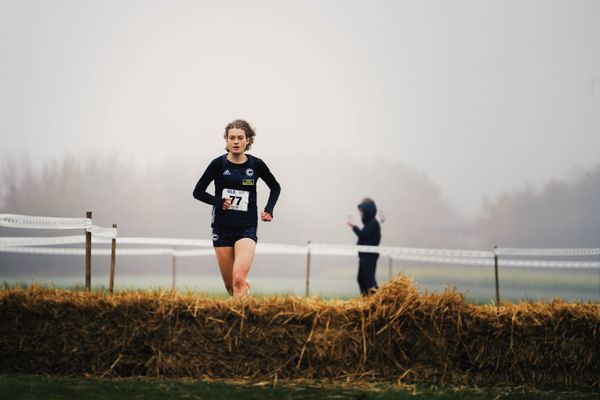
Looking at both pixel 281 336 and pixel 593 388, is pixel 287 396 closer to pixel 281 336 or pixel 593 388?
pixel 281 336

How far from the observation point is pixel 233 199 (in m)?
A: 7.11

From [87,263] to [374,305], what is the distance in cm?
356

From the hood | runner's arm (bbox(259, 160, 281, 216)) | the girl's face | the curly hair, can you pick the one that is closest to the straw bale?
runner's arm (bbox(259, 160, 281, 216))

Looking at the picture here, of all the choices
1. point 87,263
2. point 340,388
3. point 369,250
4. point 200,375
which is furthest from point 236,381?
point 369,250

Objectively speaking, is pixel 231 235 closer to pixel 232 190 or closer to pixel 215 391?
pixel 232 190

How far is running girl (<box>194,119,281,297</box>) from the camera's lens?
23.3 ft

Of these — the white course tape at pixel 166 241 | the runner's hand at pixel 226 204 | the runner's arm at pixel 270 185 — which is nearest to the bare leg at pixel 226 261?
the runner's hand at pixel 226 204

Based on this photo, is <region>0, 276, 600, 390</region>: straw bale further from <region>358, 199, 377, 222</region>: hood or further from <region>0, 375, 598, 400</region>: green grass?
<region>358, 199, 377, 222</region>: hood

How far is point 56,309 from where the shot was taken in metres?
5.87

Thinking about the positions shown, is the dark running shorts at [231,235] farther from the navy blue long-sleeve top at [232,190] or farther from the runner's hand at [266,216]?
the runner's hand at [266,216]

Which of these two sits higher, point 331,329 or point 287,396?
point 331,329

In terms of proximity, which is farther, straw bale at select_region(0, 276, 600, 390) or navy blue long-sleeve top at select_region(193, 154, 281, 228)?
navy blue long-sleeve top at select_region(193, 154, 281, 228)

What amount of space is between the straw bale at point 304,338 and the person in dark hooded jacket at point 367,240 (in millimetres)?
8850

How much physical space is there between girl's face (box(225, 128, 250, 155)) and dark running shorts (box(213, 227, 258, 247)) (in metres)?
0.81
